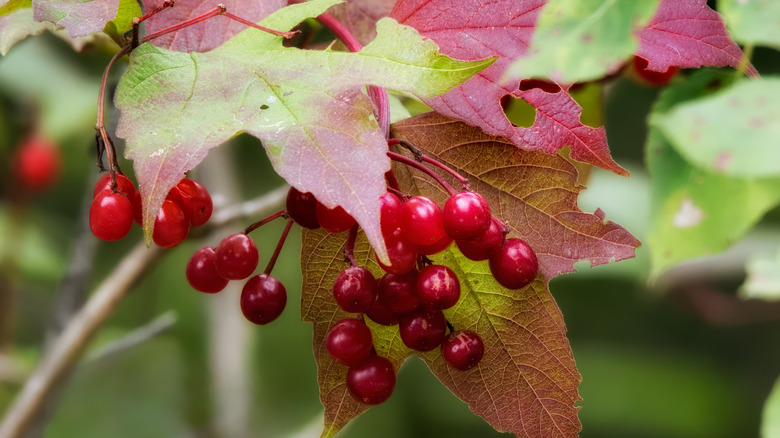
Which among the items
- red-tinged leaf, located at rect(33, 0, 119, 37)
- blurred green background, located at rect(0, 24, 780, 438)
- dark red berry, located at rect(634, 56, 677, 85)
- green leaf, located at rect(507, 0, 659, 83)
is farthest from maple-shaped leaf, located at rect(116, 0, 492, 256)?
blurred green background, located at rect(0, 24, 780, 438)

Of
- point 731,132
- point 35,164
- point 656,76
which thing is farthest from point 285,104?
point 35,164

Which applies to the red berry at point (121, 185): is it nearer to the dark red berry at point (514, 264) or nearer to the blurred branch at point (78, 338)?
the dark red berry at point (514, 264)

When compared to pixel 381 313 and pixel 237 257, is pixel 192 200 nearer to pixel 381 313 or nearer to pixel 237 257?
pixel 237 257

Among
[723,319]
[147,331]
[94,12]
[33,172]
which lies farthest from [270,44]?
[723,319]

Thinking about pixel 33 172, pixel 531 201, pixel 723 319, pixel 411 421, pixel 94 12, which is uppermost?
pixel 94 12

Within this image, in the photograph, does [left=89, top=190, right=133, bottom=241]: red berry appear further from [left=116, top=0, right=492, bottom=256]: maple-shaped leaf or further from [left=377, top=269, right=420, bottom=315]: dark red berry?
[left=377, top=269, right=420, bottom=315]: dark red berry

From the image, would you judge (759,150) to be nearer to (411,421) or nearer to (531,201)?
(531,201)
